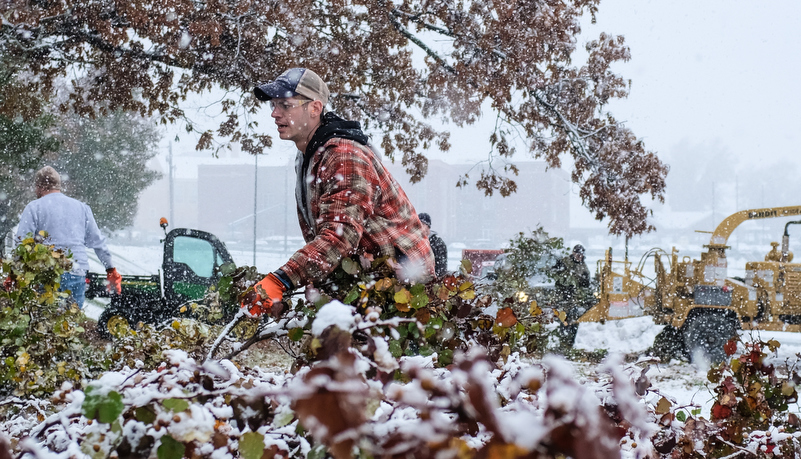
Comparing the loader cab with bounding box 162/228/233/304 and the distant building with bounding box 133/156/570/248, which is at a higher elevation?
the distant building with bounding box 133/156/570/248

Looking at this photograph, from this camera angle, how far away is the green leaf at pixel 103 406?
78cm

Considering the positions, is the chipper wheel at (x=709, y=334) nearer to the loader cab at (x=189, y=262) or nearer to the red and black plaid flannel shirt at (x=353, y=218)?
the loader cab at (x=189, y=262)

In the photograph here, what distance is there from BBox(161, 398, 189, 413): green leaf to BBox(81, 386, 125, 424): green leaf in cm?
6

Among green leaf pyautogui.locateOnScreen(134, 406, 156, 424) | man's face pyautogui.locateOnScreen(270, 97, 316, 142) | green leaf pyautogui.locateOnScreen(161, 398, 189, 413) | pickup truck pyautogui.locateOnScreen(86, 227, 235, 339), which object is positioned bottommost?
pickup truck pyautogui.locateOnScreen(86, 227, 235, 339)

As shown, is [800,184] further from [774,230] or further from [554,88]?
[554,88]

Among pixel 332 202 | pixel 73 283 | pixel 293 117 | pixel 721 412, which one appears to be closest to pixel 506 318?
pixel 332 202

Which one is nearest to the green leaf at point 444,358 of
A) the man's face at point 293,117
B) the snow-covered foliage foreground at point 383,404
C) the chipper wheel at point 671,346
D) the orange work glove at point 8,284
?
the snow-covered foliage foreground at point 383,404

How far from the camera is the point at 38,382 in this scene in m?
3.02

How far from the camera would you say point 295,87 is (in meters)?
2.23

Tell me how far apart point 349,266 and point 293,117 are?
814 mm

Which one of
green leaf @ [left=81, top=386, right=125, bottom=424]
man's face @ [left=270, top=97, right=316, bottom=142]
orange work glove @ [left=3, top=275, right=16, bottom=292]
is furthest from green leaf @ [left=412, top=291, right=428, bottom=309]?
orange work glove @ [left=3, top=275, right=16, bottom=292]

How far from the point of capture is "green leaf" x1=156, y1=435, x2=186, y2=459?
2.66 ft

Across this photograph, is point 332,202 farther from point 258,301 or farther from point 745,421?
point 745,421

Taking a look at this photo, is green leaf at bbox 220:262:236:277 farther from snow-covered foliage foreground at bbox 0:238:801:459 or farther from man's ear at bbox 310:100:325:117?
man's ear at bbox 310:100:325:117
